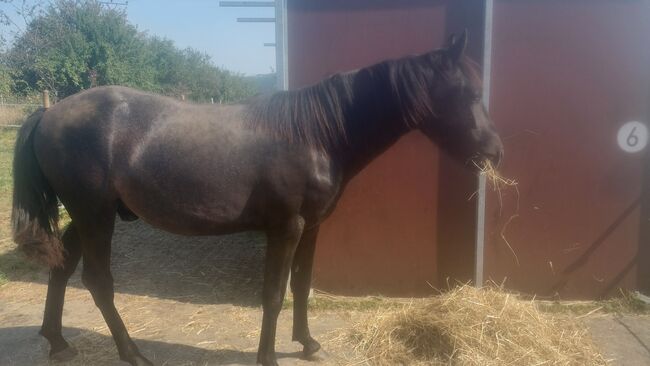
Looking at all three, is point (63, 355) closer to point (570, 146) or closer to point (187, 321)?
point (187, 321)

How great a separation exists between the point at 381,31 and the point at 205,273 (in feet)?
10.2

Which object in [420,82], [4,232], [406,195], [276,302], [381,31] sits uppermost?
[381,31]

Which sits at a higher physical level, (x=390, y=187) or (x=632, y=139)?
(x=632, y=139)

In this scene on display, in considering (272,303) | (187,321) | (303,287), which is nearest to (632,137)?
(303,287)

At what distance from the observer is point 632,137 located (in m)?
3.85

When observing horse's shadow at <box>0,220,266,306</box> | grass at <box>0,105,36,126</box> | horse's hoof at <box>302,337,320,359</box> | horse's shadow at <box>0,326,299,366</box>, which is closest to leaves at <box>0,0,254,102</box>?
grass at <box>0,105,36,126</box>

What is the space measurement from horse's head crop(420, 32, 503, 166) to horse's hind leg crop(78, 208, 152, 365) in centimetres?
220

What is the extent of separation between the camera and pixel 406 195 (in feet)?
13.4

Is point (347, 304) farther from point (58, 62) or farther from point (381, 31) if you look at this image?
point (58, 62)

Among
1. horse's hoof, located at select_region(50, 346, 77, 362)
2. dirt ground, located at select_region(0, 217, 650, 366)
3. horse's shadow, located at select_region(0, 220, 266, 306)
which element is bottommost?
horse's shadow, located at select_region(0, 220, 266, 306)

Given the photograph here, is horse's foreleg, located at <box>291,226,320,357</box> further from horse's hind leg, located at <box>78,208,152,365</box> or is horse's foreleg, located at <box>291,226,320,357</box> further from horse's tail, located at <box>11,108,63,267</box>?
horse's tail, located at <box>11,108,63,267</box>

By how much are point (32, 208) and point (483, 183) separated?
346cm

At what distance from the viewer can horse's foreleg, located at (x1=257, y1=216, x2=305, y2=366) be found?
9.25ft

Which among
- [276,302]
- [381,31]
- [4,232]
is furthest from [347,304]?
[4,232]
